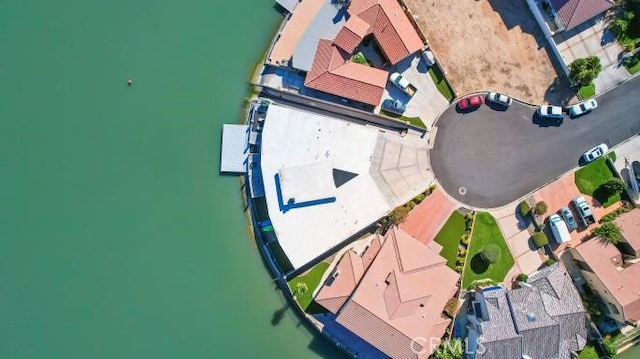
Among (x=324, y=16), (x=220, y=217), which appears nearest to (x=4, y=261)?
(x=220, y=217)

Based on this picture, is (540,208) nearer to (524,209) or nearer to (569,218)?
(524,209)

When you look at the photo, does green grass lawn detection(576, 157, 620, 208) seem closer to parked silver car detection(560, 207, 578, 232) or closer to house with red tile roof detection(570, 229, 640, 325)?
parked silver car detection(560, 207, 578, 232)

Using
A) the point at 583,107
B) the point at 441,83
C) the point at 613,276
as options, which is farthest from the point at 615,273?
the point at 441,83

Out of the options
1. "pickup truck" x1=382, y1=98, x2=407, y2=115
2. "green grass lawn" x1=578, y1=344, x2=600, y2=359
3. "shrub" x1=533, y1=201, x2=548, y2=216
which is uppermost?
"pickup truck" x1=382, y1=98, x2=407, y2=115

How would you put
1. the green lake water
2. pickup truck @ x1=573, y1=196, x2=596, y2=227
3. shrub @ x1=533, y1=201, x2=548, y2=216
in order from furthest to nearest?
the green lake water → pickup truck @ x1=573, y1=196, x2=596, y2=227 → shrub @ x1=533, y1=201, x2=548, y2=216

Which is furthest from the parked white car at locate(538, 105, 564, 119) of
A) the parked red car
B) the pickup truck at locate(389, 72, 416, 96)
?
the pickup truck at locate(389, 72, 416, 96)

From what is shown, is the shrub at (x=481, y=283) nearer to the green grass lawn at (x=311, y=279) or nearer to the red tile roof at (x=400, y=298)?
the red tile roof at (x=400, y=298)
